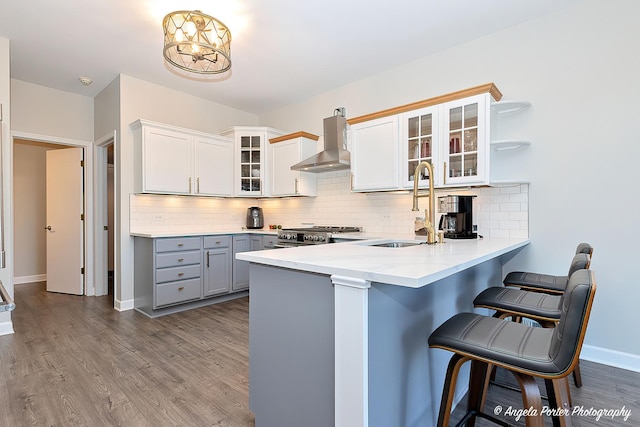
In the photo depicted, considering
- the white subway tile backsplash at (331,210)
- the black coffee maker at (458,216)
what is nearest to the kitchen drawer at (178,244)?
the white subway tile backsplash at (331,210)

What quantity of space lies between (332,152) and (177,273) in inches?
87.7

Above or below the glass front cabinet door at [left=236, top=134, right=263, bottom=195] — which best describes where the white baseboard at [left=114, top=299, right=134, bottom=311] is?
below

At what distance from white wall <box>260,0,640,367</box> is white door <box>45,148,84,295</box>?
523cm

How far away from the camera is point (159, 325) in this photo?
10.8 ft

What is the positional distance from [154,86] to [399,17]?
312cm

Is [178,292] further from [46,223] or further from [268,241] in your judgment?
[46,223]

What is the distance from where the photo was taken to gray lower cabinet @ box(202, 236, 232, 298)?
3.94 metres

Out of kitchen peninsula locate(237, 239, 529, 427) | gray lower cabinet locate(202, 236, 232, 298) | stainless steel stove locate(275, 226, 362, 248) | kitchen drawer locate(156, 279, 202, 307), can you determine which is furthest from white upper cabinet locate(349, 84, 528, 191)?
kitchen drawer locate(156, 279, 202, 307)

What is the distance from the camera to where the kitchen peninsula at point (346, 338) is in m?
1.16

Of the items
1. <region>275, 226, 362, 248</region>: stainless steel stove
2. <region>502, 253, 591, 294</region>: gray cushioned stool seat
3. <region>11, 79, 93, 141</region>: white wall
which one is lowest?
<region>502, 253, 591, 294</region>: gray cushioned stool seat

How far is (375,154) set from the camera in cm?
344

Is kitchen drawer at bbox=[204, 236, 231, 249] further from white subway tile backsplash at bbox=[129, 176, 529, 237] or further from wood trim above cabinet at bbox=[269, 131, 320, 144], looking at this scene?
wood trim above cabinet at bbox=[269, 131, 320, 144]

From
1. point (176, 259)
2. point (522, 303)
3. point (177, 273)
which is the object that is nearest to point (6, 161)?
point (176, 259)

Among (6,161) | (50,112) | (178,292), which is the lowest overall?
(178,292)
